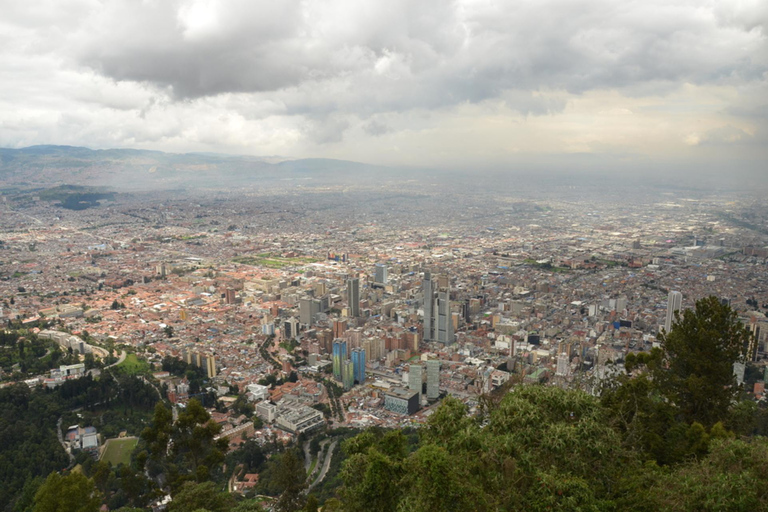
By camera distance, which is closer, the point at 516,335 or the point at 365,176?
the point at 516,335

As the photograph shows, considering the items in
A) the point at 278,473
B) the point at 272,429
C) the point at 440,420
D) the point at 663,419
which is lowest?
the point at 272,429

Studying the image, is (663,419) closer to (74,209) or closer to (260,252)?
(260,252)

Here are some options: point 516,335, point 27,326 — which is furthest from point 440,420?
point 27,326

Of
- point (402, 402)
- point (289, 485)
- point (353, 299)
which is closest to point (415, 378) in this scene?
point (402, 402)

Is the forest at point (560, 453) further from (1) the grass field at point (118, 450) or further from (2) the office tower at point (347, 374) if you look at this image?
(2) the office tower at point (347, 374)

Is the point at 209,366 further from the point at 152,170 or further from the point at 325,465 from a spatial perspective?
the point at 152,170

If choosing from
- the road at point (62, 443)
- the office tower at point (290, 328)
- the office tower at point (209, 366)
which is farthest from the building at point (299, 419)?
the office tower at point (290, 328)

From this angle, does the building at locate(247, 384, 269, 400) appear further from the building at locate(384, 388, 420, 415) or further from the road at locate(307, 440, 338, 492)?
the building at locate(384, 388, 420, 415)
